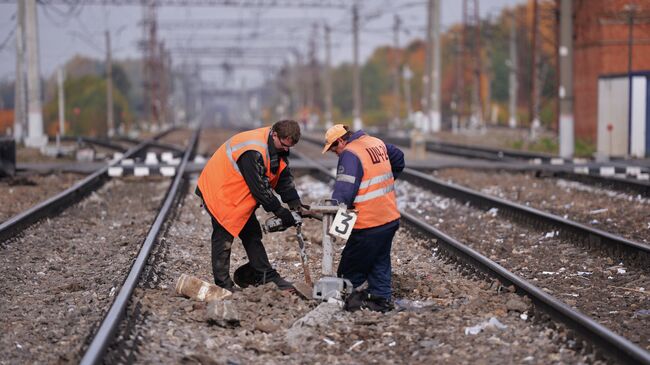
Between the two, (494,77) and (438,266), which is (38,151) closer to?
(438,266)

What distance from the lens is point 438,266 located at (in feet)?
35.3

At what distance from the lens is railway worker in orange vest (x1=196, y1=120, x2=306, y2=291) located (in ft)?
27.3

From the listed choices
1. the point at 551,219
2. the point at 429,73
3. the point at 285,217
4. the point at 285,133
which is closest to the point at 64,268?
the point at 285,217

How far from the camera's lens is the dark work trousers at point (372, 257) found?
8398 mm

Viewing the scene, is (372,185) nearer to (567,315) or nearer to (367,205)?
(367,205)

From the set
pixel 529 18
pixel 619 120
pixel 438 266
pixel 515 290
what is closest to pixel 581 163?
pixel 619 120

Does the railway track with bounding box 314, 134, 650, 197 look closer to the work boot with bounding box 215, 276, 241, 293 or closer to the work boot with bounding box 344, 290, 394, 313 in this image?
the work boot with bounding box 344, 290, 394, 313

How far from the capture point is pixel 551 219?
1342 centimetres

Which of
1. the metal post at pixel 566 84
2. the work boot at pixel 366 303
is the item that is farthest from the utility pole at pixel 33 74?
the work boot at pixel 366 303

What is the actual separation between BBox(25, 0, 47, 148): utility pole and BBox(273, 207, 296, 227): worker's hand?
25.4m

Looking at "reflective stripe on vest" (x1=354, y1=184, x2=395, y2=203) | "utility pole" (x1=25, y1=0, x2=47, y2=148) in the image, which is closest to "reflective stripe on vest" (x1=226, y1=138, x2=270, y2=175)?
"reflective stripe on vest" (x1=354, y1=184, x2=395, y2=203)

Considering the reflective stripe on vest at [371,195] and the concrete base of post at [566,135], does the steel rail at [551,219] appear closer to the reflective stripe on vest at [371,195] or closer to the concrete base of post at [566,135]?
the reflective stripe on vest at [371,195]

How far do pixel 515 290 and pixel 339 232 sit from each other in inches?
70.1

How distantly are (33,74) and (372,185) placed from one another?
89.7ft
